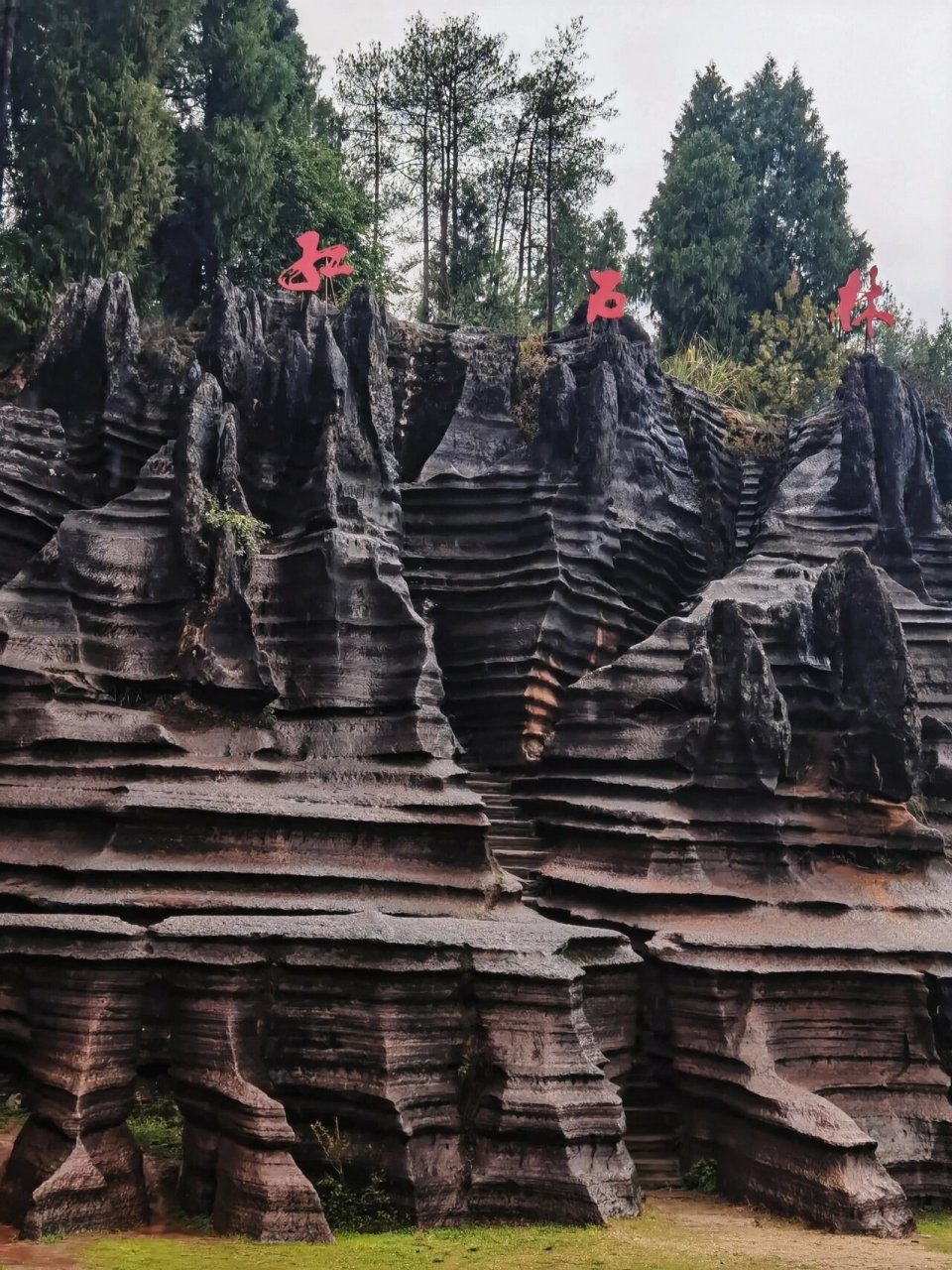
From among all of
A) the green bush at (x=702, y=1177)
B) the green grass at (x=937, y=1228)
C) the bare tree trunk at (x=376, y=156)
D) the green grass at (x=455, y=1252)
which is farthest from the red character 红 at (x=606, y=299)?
the green grass at (x=455, y=1252)

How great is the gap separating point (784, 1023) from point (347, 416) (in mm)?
9888

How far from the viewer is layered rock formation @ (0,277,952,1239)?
34.7 ft

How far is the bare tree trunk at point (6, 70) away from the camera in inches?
886

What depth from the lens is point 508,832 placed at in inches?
620

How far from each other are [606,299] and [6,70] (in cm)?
1157

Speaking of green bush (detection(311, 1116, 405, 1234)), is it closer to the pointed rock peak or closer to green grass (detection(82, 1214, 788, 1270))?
green grass (detection(82, 1214, 788, 1270))

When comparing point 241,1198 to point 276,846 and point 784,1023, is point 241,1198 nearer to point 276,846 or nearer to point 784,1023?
point 276,846

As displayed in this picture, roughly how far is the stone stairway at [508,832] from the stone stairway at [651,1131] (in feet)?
9.29

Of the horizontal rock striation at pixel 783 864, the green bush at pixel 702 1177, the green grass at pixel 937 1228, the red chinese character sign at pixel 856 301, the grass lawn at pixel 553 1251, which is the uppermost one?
the red chinese character sign at pixel 856 301

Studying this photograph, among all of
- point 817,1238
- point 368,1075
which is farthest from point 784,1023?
point 368,1075

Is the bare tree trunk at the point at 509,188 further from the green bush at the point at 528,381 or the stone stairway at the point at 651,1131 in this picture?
the stone stairway at the point at 651,1131

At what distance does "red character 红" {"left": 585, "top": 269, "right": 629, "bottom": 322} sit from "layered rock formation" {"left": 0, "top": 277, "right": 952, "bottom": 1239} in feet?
4.01

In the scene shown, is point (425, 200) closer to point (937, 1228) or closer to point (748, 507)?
point (748, 507)

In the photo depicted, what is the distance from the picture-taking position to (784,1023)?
12539 millimetres
